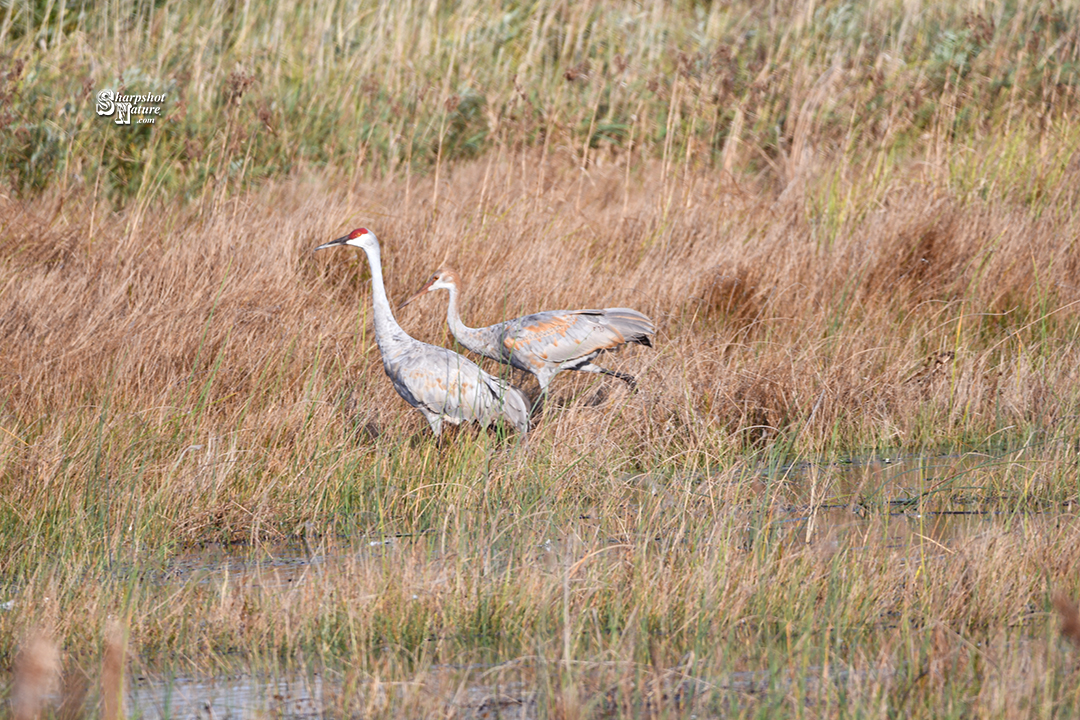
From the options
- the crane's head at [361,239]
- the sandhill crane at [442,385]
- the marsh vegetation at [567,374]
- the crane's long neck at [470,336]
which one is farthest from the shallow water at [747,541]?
the crane's head at [361,239]

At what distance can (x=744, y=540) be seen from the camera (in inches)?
143

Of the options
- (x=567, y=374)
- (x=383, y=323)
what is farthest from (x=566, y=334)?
(x=383, y=323)

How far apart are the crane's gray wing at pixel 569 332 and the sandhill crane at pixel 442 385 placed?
0.76ft

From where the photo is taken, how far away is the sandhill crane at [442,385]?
5.05m

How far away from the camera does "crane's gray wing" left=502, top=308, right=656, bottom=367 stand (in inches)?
211

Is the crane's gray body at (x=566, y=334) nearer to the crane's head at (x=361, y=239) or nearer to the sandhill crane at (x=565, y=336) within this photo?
the sandhill crane at (x=565, y=336)

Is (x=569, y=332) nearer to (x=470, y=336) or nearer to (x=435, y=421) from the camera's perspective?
(x=470, y=336)

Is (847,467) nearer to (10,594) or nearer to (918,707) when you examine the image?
(918,707)

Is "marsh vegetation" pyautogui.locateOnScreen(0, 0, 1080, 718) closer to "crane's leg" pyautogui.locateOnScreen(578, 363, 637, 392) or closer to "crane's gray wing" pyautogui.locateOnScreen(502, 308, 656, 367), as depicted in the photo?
"crane's leg" pyautogui.locateOnScreen(578, 363, 637, 392)

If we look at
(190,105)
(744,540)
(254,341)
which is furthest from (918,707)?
(190,105)

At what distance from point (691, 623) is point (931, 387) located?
264cm

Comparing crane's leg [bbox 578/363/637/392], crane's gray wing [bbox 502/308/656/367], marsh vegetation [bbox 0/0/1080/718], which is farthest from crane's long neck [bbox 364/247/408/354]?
crane's leg [bbox 578/363/637/392]

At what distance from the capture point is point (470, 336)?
558 centimetres

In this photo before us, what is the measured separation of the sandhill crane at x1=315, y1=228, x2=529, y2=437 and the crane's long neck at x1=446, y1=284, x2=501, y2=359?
27cm
